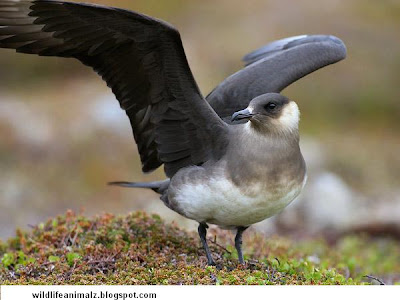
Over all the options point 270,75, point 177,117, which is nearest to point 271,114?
point 177,117

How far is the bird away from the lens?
208 inches

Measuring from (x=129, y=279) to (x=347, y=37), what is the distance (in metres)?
8.58

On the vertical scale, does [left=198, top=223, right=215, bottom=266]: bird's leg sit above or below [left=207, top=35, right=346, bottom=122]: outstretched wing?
below

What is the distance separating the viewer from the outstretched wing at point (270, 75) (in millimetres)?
6590

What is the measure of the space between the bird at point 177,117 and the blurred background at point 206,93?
3.81 metres

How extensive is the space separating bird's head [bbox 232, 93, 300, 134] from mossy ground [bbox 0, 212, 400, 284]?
42.6 inches

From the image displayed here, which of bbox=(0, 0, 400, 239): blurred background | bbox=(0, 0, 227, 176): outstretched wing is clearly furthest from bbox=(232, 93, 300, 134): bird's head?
bbox=(0, 0, 400, 239): blurred background

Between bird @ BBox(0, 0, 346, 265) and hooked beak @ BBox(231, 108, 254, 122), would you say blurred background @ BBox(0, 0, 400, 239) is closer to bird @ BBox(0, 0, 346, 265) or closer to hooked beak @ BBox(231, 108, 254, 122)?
bird @ BBox(0, 0, 346, 265)

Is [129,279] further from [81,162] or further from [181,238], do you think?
[81,162]

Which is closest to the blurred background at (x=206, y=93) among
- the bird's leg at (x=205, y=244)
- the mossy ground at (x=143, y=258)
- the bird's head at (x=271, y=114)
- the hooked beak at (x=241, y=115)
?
the mossy ground at (x=143, y=258)

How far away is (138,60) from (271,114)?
1.14m

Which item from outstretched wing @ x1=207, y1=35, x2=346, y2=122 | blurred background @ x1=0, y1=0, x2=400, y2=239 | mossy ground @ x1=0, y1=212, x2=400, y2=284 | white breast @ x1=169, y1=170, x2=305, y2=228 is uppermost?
outstretched wing @ x1=207, y1=35, x2=346, y2=122

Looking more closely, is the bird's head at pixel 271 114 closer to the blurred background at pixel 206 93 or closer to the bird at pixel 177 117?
the bird at pixel 177 117
